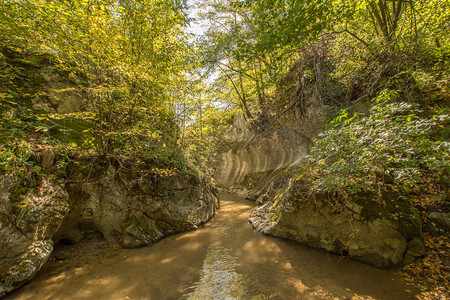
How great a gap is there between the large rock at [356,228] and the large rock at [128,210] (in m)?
2.98

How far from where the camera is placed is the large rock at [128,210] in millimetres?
4078

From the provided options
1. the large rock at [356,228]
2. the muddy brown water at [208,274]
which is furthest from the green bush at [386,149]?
the muddy brown water at [208,274]

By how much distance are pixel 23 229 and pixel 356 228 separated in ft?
19.7

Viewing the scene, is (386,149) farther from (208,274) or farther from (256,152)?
(256,152)

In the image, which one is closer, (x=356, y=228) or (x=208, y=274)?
(x=208, y=274)

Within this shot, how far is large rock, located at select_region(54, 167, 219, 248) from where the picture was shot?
161 inches

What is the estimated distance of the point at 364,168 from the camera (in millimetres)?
2932

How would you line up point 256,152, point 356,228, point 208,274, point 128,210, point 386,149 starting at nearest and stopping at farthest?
1. point 386,149
2. point 208,274
3. point 356,228
4. point 128,210
5. point 256,152

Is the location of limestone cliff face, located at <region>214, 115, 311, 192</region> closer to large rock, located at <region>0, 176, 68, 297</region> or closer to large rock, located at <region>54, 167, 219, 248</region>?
large rock, located at <region>54, 167, 219, 248</region>

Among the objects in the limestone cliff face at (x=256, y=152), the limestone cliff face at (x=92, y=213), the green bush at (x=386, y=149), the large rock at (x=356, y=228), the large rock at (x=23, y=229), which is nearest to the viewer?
the green bush at (x=386, y=149)

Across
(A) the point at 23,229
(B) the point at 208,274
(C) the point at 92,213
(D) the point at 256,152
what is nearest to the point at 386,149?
(B) the point at 208,274

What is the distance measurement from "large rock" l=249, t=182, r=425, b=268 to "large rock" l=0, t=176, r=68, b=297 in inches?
190

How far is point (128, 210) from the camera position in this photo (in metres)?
4.48

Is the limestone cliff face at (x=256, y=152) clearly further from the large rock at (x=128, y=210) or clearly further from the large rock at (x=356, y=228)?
the large rock at (x=128, y=210)
